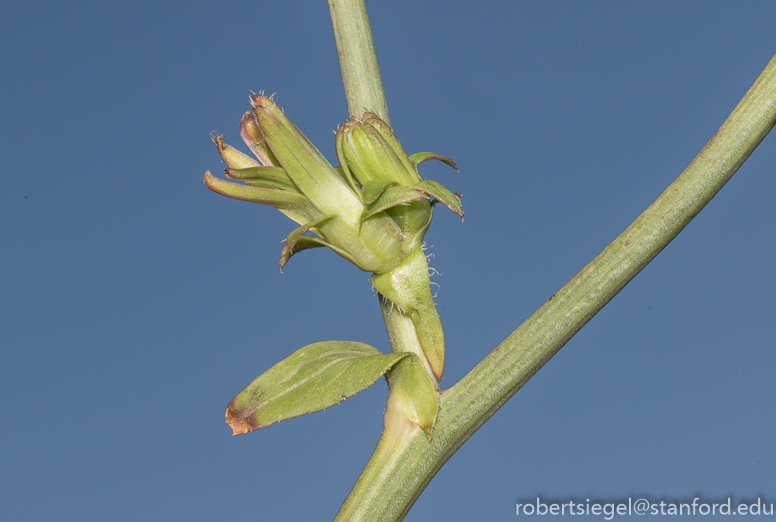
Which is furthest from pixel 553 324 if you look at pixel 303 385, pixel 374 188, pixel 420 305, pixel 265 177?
pixel 265 177

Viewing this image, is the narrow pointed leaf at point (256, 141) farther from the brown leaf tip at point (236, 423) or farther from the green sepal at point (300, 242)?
the brown leaf tip at point (236, 423)

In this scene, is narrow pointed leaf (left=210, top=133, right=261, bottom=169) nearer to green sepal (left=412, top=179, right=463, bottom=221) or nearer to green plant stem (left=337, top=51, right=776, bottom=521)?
green sepal (left=412, top=179, right=463, bottom=221)

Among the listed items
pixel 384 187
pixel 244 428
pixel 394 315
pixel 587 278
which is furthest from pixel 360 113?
pixel 244 428

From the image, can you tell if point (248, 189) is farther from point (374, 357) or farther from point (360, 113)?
point (374, 357)

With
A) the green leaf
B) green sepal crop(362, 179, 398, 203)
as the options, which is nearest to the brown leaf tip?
the green leaf

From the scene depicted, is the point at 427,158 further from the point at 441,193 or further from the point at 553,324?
the point at 553,324

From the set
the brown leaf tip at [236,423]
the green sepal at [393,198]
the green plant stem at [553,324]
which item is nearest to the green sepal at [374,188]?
the green sepal at [393,198]

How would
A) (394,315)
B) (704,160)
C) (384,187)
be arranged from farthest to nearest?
(394,315) → (384,187) → (704,160)
